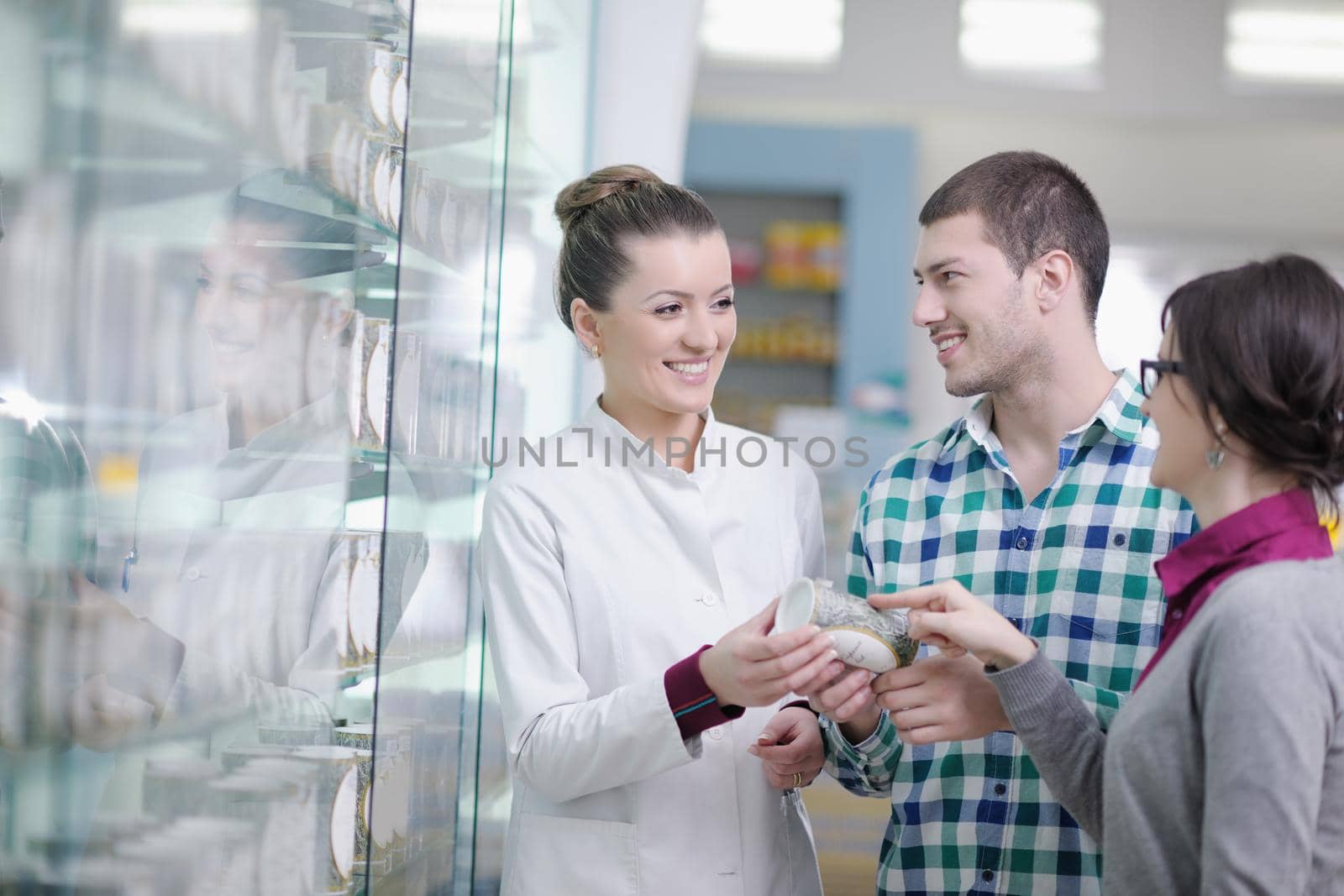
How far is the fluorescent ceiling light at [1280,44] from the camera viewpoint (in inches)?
209

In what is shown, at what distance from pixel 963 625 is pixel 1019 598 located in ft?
1.14

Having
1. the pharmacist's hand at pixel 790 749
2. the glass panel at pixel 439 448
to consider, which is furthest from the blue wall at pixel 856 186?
the pharmacist's hand at pixel 790 749

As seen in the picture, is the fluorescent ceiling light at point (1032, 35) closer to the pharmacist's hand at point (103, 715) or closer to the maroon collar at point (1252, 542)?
the maroon collar at point (1252, 542)

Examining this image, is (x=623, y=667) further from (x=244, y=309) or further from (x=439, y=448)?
(x=244, y=309)

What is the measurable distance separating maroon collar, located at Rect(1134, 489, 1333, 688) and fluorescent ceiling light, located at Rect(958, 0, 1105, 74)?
4661 mm

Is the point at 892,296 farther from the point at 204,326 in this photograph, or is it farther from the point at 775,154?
the point at 204,326

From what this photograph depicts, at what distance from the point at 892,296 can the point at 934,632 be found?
4.08 metres

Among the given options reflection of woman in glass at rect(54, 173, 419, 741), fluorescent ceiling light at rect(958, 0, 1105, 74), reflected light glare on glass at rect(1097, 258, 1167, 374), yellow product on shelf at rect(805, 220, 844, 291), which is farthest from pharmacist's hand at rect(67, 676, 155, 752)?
reflected light glare on glass at rect(1097, 258, 1167, 374)

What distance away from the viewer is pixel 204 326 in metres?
1.02

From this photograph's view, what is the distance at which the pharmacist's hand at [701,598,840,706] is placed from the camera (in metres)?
1.24

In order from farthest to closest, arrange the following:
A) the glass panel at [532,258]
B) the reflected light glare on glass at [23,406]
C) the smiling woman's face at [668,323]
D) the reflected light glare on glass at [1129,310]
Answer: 1. the reflected light glare on glass at [1129,310]
2. the glass panel at [532,258]
3. the smiling woman's face at [668,323]
4. the reflected light glare on glass at [23,406]

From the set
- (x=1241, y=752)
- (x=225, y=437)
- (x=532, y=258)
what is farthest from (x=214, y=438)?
(x=532, y=258)

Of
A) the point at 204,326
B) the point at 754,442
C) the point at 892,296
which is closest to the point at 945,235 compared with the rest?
the point at 754,442

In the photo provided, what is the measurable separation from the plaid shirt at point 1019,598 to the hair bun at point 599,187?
0.58 metres
